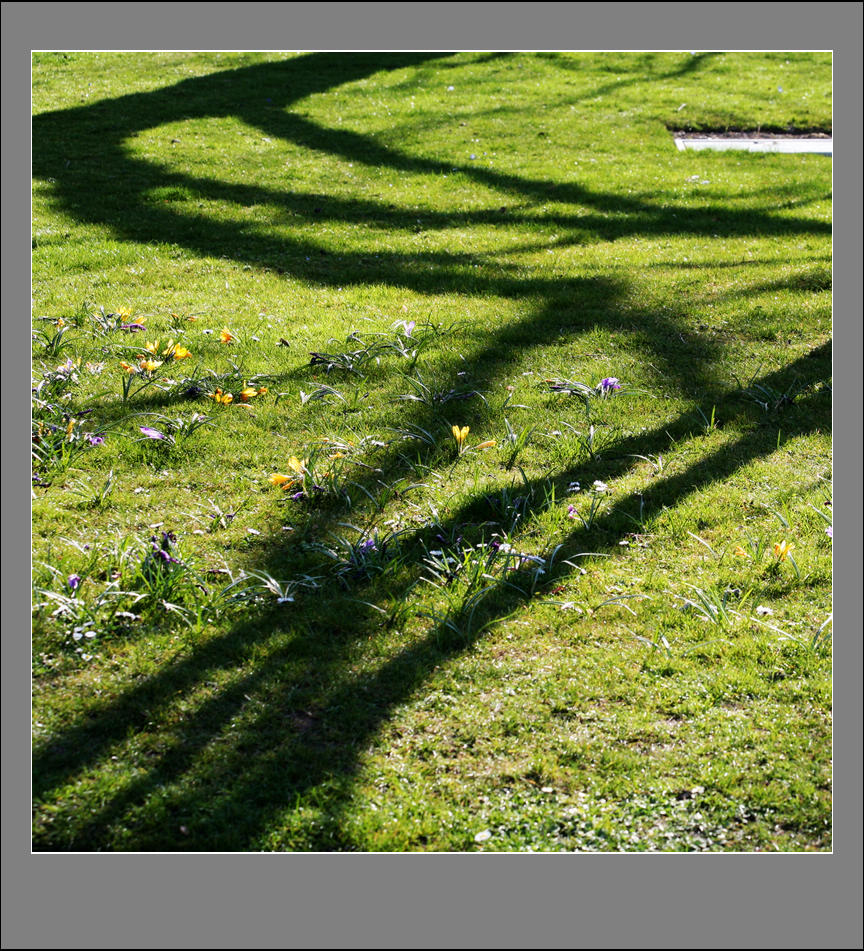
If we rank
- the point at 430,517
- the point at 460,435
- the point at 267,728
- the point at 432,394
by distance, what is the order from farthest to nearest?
the point at 432,394
the point at 460,435
the point at 430,517
the point at 267,728

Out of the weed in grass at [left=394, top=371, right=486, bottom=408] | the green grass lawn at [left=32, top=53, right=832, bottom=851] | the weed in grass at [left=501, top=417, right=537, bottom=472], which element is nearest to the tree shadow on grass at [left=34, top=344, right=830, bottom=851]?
the green grass lawn at [left=32, top=53, right=832, bottom=851]

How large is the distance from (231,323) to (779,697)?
3994 millimetres

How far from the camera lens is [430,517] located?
3.56 m

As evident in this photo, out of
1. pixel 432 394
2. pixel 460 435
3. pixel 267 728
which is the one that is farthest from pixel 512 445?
pixel 267 728

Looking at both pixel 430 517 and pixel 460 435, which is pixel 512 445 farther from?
pixel 430 517

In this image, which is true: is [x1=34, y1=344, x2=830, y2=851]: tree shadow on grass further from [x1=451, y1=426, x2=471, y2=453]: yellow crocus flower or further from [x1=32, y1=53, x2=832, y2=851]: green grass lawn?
[x1=451, y1=426, x2=471, y2=453]: yellow crocus flower

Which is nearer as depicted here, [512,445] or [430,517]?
[430,517]

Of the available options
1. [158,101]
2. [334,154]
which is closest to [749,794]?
[334,154]

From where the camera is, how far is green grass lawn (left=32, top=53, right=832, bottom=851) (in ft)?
7.97

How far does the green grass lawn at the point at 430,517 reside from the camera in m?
2.43

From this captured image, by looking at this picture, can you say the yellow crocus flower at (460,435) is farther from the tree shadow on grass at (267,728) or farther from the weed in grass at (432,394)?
the tree shadow on grass at (267,728)

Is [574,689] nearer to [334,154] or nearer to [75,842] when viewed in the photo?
[75,842]

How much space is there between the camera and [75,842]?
89.0 inches

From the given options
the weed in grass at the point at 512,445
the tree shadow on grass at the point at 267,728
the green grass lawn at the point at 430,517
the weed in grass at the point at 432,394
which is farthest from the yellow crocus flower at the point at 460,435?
the tree shadow on grass at the point at 267,728
